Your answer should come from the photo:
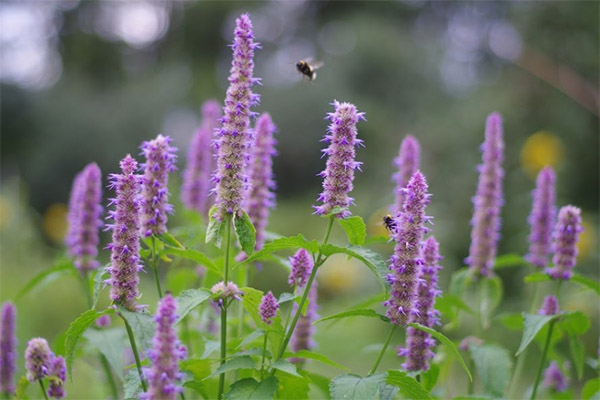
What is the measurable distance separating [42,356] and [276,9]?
29.5 metres

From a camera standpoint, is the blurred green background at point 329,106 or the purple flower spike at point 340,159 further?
the blurred green background at point 329,106

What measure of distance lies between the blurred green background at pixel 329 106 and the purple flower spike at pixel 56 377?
1.07 metres

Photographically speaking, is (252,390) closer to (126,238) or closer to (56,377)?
(126,238)

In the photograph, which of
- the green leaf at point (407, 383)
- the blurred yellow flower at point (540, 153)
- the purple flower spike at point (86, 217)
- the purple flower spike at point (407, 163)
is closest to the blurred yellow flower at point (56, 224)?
the blurred yellow flower at point (540, 153)

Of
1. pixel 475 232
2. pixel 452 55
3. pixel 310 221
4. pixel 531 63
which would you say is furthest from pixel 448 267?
pixel 452 55

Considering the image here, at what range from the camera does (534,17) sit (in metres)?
11.0

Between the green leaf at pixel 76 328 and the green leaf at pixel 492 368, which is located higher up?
the green leaf at pixel 76 328

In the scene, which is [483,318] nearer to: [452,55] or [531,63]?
[531,63]

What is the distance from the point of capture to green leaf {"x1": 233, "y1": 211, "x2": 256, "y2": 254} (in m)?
2.33

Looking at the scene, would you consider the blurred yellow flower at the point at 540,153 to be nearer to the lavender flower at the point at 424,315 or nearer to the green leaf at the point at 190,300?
the lavender flower at the point at 424,315

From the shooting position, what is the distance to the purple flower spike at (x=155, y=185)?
240cm

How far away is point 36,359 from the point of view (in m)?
2.60

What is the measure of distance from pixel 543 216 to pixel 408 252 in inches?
63.4

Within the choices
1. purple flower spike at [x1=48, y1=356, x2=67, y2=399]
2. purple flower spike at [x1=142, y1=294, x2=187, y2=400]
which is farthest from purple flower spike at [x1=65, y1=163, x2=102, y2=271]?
purple flower spike at [x1=142, y1=294, x2=187, y2=400]
